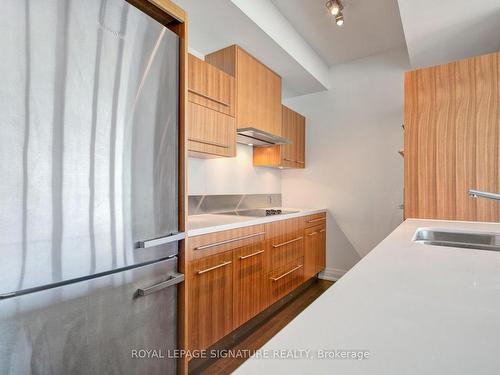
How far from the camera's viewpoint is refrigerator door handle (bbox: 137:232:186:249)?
1.13m

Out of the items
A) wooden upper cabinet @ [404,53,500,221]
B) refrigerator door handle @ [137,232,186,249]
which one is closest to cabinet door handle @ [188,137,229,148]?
refrigerator door handle @ [137,232,186,249]

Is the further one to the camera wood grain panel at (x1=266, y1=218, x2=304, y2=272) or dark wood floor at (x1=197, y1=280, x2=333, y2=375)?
wood grain panel at (x1=266, y1=218, x2=304, y2=272)

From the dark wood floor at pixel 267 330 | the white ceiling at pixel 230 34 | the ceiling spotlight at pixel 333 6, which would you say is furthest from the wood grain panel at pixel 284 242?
the ceiling spotlight at pixel 333 6

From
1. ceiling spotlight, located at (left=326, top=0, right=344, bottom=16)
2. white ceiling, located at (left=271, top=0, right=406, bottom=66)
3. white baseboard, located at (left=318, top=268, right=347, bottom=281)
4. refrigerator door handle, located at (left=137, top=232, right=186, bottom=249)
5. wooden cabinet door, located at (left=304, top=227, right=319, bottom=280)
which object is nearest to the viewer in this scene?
refrigerator door handle, located at (left=137, top=232, right=186, bottom=249)

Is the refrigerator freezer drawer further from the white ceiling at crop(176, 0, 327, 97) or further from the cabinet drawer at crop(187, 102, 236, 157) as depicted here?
the white ceiling at crop(176, 0, 327, 97)

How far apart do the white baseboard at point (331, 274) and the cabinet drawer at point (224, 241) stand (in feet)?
5.17

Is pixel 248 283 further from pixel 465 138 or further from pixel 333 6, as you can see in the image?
pixel 333 6

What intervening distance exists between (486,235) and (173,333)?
5.18 ft

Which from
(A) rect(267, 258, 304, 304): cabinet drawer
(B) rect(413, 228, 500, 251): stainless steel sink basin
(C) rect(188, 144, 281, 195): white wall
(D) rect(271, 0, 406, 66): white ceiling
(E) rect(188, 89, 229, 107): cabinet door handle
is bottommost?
(A) rect(267, 258, 304, 304): cabinet drawer

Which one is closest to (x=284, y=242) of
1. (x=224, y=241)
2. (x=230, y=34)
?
(x=224, y=241)

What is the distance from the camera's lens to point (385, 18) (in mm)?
2406

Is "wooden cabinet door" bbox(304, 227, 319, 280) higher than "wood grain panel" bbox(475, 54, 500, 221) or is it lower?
lower

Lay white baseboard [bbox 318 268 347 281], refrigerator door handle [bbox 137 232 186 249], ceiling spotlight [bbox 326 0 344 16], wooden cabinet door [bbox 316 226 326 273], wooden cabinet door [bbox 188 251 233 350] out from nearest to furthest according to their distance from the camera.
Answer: refrigerator door handle [bbox 137 232 186 249] → wooden cabinet door [bbox 188 251 233 350] → ceiling spotlight [bbox 326 0 344 16] → wooden cabinet door [bbox 316 226 326 273] → white baseboard [bbox 318 268 347 281]

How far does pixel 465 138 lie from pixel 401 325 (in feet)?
6.13
